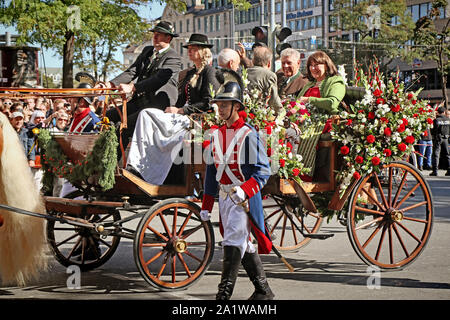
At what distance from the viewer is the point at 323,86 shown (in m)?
7.73

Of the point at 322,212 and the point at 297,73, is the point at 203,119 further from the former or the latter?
the point at 297,73

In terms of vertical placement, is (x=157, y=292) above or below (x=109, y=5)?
below

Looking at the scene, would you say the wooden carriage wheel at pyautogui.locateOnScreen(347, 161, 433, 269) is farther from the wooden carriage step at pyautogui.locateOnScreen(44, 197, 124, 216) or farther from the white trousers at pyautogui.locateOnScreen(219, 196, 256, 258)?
the wooden carriage step at pyautogui.locateOnScreen(44, 197, 124, 216)

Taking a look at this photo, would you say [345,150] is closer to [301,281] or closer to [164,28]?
[301,281]

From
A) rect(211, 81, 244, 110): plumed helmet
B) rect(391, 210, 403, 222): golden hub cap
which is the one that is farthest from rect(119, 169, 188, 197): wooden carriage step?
rect(391, 210, 403, 222): golden hub cap

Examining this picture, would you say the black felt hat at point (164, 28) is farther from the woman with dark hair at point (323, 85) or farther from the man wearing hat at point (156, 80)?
the woman with dark hair at point (323, 85)

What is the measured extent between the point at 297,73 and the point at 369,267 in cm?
284

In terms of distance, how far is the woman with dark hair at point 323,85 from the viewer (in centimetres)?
753

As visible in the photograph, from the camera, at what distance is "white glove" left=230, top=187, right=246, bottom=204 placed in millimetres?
5680

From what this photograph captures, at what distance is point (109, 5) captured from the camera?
2078 cm

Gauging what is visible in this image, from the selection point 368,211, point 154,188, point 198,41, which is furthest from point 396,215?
point 198,41

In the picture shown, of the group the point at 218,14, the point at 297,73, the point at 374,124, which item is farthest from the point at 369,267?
the point at 218,14

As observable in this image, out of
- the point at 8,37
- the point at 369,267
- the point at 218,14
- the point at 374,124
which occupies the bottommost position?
the point at 369,267

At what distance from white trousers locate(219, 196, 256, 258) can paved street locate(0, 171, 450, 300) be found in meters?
0.64
